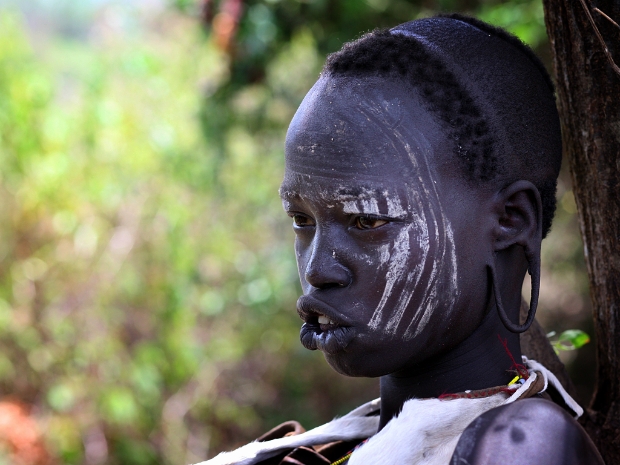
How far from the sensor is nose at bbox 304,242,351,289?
1.75m

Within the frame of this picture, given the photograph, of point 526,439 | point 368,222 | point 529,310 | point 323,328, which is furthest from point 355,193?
point 526,439

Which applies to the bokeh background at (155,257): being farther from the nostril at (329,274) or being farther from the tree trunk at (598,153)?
the nostril at (329,274)

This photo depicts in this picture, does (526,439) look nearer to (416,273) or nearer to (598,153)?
(416,273)

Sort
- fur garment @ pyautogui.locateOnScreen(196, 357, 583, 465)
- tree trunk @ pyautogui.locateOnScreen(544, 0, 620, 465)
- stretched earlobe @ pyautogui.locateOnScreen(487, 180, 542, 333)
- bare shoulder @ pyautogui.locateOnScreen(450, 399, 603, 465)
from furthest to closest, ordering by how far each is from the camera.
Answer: tree trunk @ pyautogui.locateOnScreen(544, 0, 620, 465), stretched earlobe @ pyautogui.locateOnScreen(487, 180, 542, 333), fur garment @ pyautogui.locateOnScreen(196, 357, 583, 465), bare shoulder @ pyautogui.locateOnScreen(450, 399, 603, 465)

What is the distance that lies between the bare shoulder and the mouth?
15.2 inches

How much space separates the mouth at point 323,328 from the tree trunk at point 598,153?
31.4 inches

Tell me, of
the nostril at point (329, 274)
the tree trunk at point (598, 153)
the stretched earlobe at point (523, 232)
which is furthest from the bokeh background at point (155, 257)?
the nostril at point (329, 274)

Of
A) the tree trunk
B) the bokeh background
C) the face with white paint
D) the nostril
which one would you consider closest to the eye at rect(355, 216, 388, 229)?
the face with white paint

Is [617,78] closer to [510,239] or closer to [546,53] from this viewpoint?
[510,239]

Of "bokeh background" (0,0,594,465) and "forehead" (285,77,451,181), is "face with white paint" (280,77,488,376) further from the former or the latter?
"bokeh background" (0,0,594,465)

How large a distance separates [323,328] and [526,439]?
560 millimetres

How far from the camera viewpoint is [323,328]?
181 centimetres

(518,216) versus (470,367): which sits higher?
(518,216)

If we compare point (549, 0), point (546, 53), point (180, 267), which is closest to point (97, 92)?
point (180, 267)
